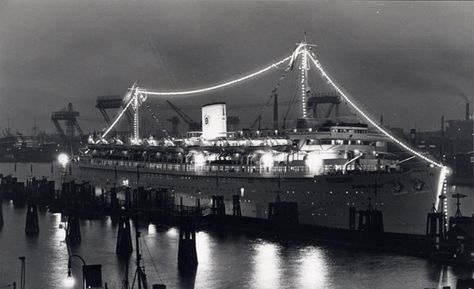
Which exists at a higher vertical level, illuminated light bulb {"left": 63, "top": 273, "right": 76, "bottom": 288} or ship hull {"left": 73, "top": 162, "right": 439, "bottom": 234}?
ship hull {"left": 73, "top": 162, "right": 439, "bottom": 234}

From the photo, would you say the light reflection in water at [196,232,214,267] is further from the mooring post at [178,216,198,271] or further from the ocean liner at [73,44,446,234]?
the ocean liner at [73,44,446,234]

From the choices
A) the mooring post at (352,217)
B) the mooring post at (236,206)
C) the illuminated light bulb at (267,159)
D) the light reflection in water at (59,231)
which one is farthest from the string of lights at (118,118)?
the mooring post at (352,217)

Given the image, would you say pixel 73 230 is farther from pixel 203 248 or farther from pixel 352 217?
pixel 352 217

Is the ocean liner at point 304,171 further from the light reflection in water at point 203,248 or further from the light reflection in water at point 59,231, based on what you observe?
the light reflection in water at point 59,231

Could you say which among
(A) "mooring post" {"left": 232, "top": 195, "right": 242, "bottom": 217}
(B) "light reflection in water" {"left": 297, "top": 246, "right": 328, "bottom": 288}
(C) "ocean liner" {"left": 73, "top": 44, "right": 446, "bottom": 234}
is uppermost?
(C) "ocean liner" {"left": 73, "top": 44, "right": 446, "bottom": 234}

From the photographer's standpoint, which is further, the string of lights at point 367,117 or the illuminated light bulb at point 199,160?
the illuminated light bulb at point 199,160

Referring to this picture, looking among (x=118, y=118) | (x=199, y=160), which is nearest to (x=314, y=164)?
(x=199, y=160)

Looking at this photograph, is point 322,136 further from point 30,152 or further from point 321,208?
point 30,152

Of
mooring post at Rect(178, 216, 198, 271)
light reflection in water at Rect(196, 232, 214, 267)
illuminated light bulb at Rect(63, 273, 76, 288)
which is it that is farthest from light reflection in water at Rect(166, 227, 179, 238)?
illuminated light bulb at Rect(63, 273, 76, 288)
